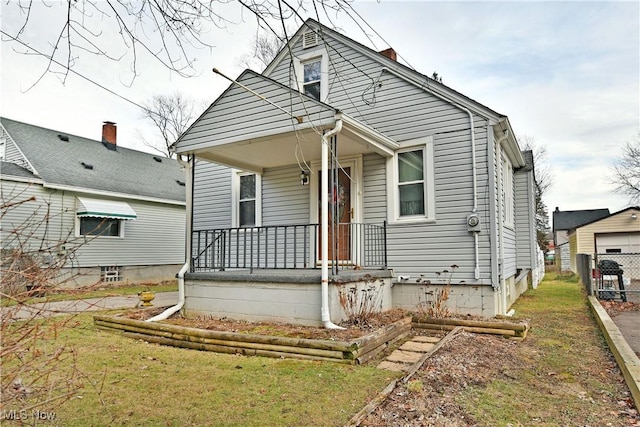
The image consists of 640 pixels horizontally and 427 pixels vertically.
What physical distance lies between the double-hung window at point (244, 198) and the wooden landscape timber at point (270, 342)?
4000mm

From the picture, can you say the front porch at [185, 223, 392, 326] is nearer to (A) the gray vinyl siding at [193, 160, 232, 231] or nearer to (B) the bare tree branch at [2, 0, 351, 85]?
(A) the gray vinyl siding at [193, 160, 232, 231]

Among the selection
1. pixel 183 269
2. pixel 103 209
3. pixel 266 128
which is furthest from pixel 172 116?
pixel 266 128

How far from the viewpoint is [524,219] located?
11109 millimetres

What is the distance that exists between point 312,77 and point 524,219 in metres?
6.87

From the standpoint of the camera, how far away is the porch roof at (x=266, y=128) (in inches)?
254

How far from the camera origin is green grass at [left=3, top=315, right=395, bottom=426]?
132 inches

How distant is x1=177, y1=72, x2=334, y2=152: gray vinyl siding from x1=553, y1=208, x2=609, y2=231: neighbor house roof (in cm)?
3925

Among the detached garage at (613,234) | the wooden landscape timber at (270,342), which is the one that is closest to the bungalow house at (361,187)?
the wooden landscape timber at (270,342)

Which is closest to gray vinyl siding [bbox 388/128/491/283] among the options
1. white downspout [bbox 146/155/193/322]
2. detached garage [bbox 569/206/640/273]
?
white downspout [bbox 146/155/193/322]

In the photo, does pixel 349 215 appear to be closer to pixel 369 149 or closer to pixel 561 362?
pixel 369 149

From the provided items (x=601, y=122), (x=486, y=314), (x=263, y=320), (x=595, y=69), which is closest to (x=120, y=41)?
(x=263, y=320)

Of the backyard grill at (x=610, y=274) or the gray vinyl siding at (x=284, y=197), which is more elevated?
the gray vinyl siding at (x=284, y=197)

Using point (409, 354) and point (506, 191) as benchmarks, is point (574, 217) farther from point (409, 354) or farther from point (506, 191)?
point (409, 354)

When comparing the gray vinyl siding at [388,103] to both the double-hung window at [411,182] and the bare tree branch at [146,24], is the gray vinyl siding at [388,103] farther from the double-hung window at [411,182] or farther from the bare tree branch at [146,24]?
the bare tree branch at [146,24]
